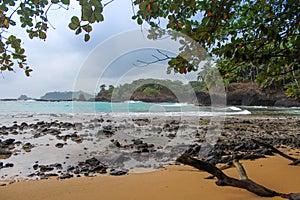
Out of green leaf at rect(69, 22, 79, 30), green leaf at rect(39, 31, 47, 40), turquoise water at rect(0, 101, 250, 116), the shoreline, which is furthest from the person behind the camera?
turquoise water at rect(0, 101, 250, 116)

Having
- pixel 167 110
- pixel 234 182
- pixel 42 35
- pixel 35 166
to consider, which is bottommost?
pixel 35 166

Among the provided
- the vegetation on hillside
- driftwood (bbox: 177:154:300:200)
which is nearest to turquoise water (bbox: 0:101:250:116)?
the vegetation on hillside

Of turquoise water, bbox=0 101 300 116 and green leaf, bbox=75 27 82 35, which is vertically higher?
green leaf, bbox=75 27 82 35

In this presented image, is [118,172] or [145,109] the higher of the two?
[145,109]

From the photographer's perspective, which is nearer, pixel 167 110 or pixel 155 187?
pixel 155 187

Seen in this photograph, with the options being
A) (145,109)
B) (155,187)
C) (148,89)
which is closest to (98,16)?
(155,187)

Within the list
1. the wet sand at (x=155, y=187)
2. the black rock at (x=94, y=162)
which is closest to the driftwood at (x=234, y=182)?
the wet sand at (x=155, y=187)

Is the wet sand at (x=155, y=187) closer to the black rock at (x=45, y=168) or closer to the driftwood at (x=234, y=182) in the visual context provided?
the driftwood at (x=234, y=182)

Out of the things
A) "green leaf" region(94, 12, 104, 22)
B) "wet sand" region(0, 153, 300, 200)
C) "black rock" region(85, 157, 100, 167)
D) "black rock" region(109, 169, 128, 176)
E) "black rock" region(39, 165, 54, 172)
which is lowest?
"black rock" region(39, 165, 54, 172)

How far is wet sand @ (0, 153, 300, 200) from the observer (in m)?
2.45

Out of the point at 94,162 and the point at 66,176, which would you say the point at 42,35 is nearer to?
the point at 66,176

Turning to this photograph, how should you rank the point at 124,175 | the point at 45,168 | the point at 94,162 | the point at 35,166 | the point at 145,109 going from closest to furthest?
the point at 124,175, the point at 45,168, the point at 35,166, the point at 94,162, the point at 145,109

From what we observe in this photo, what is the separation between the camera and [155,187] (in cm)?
279

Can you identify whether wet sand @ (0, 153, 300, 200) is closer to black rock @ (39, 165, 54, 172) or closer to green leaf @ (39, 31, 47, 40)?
black rock @ (39, 165, 54, 172)
